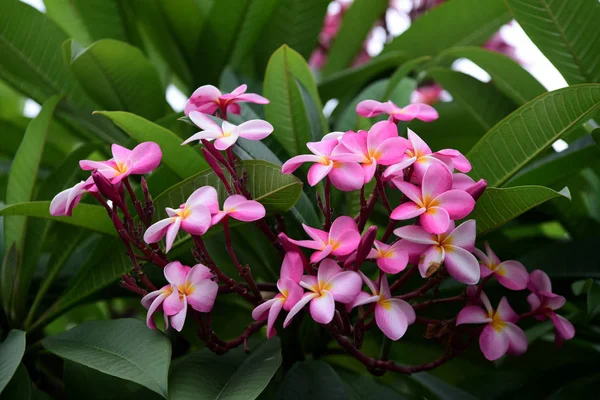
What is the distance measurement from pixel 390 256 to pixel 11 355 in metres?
0.45

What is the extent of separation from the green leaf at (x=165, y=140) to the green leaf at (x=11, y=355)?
28 cm

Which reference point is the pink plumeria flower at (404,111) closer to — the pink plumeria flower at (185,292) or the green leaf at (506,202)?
the green leaf at (506,202)

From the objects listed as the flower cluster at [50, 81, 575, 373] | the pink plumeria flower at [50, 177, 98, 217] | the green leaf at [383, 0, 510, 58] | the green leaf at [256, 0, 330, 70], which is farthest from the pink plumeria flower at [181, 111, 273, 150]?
the green leaf at [383, 0, 510, 58]

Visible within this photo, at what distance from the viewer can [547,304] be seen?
802 millimetres

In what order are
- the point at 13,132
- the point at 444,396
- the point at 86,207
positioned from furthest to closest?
1. the point at 13,132
2. the point at 444,396
3. the point at 86,207

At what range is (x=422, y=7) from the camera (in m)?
2.04

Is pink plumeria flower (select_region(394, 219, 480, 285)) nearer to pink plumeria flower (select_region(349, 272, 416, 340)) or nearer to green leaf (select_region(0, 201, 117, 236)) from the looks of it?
pink plumeria flower (select_region(349, 272, 416, 340))

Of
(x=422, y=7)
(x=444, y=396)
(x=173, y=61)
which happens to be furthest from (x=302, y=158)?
(x=422, y=7)

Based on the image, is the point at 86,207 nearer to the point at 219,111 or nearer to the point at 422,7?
the point at 219,111

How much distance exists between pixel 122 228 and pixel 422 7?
5.16 feet

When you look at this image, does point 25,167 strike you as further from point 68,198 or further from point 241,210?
point 241,210

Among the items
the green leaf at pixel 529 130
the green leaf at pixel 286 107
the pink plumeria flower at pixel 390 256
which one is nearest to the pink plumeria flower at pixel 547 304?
the green leaf at pixel 529 130

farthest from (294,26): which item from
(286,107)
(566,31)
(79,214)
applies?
(79,214)

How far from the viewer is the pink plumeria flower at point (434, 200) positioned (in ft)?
2.17
